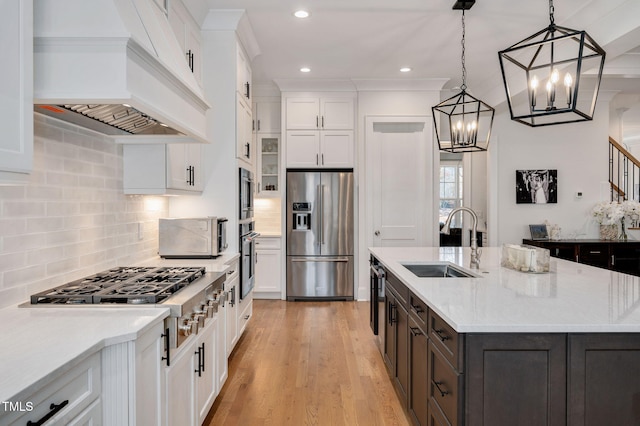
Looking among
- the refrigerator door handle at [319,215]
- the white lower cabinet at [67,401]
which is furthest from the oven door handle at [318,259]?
the white lower cabinet at [67,401]

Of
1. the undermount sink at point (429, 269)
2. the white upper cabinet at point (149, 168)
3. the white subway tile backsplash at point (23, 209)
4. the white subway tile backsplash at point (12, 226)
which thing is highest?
the white upper cabinet at point (149, 168)

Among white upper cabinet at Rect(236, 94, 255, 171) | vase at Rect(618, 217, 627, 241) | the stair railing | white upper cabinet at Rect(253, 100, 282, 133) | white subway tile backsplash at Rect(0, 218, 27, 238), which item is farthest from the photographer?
the stair railing

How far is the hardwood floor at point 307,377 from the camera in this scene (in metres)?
2.57

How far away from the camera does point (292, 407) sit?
268 centimetres

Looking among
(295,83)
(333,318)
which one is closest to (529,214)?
(333,318)

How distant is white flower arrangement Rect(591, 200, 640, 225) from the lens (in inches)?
218

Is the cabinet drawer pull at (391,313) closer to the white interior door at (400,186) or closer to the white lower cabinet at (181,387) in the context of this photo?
the white lower cabinet at (181,387)

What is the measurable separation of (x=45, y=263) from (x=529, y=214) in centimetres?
587

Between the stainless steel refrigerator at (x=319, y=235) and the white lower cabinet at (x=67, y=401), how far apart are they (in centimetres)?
424

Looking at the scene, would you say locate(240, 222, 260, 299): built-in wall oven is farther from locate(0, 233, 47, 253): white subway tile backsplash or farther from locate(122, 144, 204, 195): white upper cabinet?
locate(0, 233, 47, 253): white subway tile backsplash

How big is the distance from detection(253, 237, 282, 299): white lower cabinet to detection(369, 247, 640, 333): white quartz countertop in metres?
2.90

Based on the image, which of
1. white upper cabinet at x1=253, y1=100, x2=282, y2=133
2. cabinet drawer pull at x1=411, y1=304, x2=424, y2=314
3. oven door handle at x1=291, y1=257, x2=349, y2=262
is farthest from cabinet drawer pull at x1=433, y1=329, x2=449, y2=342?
white upper cabinet at x1=253, y1=100, x2=282, y2=133

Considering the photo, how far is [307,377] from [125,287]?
1697 mm

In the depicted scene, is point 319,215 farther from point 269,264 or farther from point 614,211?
point 614,211
